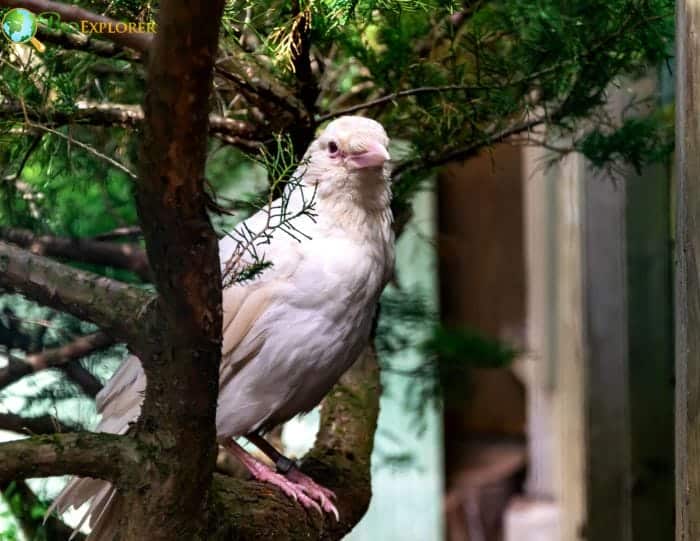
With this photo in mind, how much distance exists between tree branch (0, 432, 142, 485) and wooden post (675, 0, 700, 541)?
19.8 inches

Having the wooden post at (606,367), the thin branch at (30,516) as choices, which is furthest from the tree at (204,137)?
the wooden post at (606,367)

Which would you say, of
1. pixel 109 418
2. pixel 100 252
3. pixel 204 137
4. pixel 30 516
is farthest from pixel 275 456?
pixel 204 137

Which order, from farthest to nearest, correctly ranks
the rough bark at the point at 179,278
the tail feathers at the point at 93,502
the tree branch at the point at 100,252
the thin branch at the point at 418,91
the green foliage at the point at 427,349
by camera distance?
the green foliage at the point at 427,349 → the tree branch at the point at 100,252 → the thin branch at the point at 418,91 → the tail feathers at the point at 93,502 → the rough bark at the point at 179,278

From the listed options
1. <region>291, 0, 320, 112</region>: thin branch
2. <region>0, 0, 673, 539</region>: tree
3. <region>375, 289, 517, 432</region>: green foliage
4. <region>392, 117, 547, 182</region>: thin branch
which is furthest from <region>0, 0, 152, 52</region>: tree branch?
<region>375, 289, 517, 432</region>: green foliage

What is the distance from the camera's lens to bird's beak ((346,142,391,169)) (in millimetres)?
1164

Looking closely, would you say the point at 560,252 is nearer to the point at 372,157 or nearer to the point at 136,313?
the point at 372,157

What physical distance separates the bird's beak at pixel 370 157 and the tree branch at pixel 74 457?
1.54ft

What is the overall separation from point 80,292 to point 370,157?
445mm

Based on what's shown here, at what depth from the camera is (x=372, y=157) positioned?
1.17 m

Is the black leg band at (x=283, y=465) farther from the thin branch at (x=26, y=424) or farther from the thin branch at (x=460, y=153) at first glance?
the thin branch at (x=460, y=153)

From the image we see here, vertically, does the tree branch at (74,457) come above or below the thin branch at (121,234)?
below

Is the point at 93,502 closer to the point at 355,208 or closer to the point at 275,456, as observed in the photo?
the point at 275,456

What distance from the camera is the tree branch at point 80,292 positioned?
840 mm

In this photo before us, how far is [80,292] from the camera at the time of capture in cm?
85
